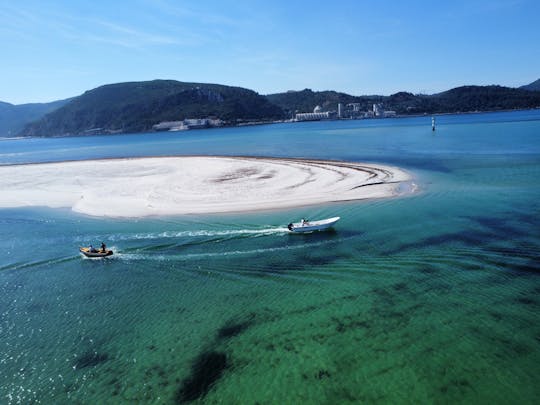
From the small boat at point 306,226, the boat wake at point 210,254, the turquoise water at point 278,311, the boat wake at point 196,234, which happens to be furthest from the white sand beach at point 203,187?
the boat wake at point 210,254

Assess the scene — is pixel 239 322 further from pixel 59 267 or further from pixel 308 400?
pixel 59 267

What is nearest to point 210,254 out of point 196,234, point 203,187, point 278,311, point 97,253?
point 196,234

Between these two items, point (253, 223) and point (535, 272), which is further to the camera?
point (253, 223)

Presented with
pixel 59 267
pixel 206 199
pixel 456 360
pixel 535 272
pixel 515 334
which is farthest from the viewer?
pixel 206 199

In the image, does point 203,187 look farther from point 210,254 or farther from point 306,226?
point 210,254

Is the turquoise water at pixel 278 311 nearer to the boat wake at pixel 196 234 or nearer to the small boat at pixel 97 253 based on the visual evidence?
the boat wake at pixel 196 234

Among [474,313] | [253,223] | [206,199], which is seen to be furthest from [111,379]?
[206,199]
